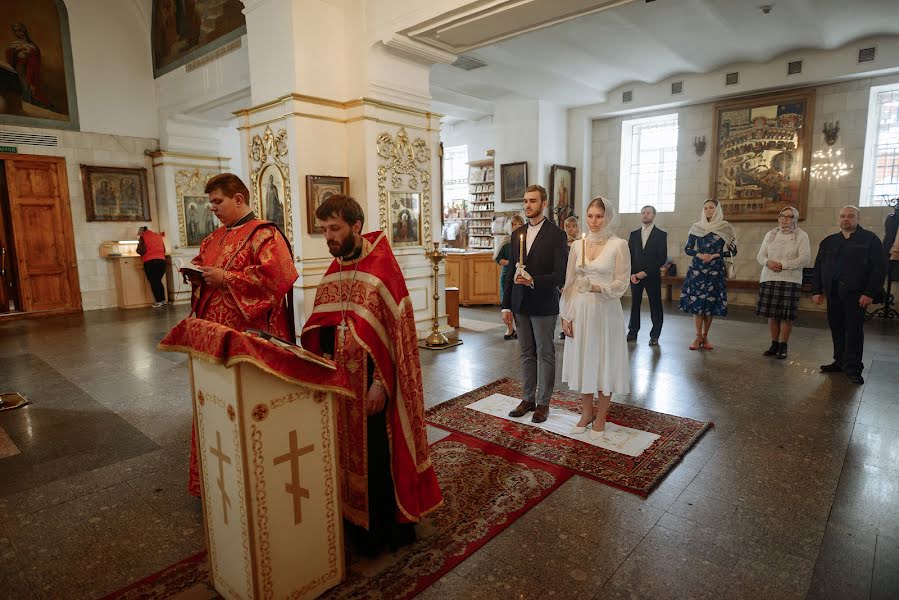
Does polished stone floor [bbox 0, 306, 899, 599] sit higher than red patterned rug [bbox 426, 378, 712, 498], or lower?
lower

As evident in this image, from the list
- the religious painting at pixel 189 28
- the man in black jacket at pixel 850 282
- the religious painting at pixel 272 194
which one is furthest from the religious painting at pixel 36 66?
the man in black jacket at pixel 850 282

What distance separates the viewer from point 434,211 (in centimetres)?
757

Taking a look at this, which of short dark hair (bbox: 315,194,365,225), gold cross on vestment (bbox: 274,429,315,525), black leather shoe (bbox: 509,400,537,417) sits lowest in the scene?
black leather shoe (bbox: 509,400,537,417)

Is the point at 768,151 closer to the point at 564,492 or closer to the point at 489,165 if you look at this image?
the point at 489,165

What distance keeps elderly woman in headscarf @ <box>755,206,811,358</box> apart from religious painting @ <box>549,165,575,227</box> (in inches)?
232

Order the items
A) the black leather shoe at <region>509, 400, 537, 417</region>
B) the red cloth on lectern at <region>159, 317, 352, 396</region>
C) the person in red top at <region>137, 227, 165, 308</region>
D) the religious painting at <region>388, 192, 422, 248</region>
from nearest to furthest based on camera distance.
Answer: the red cloth on lectern at <region>159, 317, 352, 396</region>
the black leather shoe at <region>509, 400, 537, 417</region>
the religious painting at <region>388, 192, 422, 248</region>
the person in red top at <region>137, 227, 165, 308</region>

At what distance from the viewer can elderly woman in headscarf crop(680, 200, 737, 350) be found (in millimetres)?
6258

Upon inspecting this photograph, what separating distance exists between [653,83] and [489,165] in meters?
4.77

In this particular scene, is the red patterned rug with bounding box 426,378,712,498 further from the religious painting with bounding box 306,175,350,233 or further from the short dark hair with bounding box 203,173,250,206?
the religious painting with bounding box 306,175,350,233

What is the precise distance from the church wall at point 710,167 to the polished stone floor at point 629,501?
4.94 metres

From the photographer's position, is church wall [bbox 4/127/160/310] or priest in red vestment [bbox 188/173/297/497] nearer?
priest in red vestment [bbox 188/173/297/497]

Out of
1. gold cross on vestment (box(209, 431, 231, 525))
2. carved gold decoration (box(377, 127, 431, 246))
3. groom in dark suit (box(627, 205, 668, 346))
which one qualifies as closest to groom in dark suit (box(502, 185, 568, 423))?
gold cross on vestment (box(209, 431, 231, 525))

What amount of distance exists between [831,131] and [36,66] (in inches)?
585

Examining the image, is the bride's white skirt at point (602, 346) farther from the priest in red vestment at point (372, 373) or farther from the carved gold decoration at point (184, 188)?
the carved gold decoration at point (184, 188)
